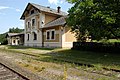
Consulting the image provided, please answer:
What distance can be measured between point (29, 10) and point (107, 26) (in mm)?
30184

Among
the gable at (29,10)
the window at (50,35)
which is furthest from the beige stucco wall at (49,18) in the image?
the window at (50,35)

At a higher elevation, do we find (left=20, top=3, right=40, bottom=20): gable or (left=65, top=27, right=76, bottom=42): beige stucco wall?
(left=20, top=3, right=40, bottom=20): gable

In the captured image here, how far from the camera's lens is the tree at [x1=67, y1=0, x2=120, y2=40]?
56.0ft

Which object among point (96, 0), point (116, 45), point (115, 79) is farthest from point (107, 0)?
point (115, 79)

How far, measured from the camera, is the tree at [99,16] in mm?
17078

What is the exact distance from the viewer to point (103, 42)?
2428 cm

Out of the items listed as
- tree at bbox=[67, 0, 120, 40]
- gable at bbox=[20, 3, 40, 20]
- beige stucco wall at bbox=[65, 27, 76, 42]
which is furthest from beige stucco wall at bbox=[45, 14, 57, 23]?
tree at bbox=[67, 0, 120, 40]

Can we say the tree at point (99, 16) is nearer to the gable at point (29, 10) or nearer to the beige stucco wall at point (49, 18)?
the beige stucco wall at point (49, 18)

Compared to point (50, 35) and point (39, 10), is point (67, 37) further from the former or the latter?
point (39, 10)

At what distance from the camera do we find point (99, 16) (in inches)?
661

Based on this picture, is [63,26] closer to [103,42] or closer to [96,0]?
[103,42]

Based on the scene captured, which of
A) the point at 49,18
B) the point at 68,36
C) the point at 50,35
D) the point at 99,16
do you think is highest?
the point at 49,18

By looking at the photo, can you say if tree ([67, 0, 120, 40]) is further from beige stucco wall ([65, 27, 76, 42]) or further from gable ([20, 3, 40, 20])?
gable ([20, 3, 40, 20])

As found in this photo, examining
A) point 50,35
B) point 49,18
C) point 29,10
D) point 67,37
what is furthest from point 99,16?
point 29,10
